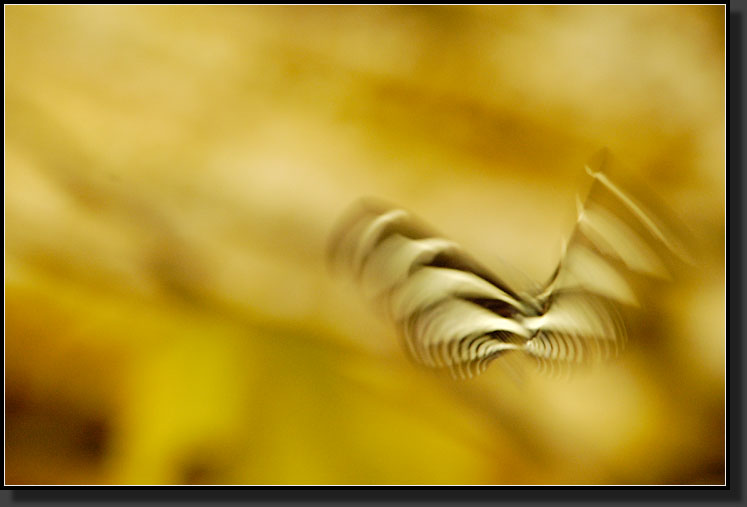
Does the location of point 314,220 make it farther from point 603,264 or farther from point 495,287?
point 603,264

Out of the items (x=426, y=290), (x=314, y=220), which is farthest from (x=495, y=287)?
(x=314, y=220)

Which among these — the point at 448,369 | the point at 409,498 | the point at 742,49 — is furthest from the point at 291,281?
the point at 742,49

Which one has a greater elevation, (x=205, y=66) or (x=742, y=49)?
(x=742, y=49)

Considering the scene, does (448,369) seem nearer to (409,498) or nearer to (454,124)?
(409,498)
